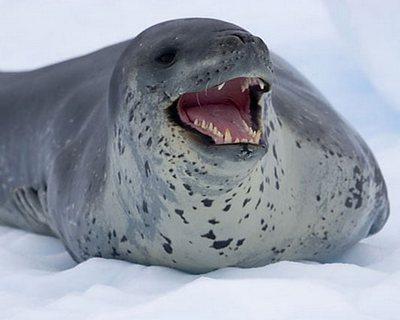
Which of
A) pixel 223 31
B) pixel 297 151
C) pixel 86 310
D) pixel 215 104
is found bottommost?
pixel 86 310

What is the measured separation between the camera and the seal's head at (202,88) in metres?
2.10

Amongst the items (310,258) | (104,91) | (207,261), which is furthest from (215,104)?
(104,91)

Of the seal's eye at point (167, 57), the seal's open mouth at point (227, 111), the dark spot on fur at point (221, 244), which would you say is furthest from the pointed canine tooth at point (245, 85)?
the dark spot on fur at point (221, 244)

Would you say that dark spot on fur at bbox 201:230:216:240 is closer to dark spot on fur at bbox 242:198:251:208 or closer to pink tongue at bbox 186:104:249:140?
dark spot on fur at bbox 242:198:251:208

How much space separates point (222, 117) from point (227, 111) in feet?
0.06

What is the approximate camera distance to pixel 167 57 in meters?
2.21

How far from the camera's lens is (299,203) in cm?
250

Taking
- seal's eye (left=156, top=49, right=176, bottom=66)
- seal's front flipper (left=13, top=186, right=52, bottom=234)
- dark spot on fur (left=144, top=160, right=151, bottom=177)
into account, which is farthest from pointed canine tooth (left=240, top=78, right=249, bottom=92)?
seal's front flipper (left=13, top=186, right=52, bottom=234)

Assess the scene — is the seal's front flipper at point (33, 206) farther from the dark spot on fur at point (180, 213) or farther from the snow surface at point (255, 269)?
the dark spot on fur at point (180, 213)

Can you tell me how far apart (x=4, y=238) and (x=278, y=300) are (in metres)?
1.32

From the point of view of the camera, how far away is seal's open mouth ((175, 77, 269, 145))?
2119mm

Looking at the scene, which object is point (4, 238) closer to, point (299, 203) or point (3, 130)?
point (3, 130)

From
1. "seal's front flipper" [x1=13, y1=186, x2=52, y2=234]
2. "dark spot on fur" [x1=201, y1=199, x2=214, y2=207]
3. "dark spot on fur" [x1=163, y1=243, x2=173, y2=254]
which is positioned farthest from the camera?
"seal's front flipper" [x1=13, y1=186, x2=52, y2=234]

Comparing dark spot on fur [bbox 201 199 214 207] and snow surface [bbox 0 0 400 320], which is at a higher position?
dark spot on fur [bbox 201 199 214 207]
